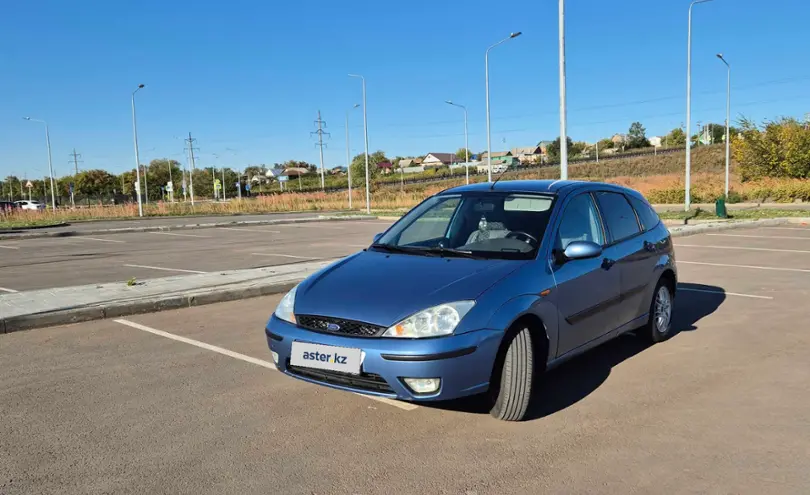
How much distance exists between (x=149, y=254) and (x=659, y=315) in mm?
12588

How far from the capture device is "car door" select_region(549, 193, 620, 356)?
4488 millimetres

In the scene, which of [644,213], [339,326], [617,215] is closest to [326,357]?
[339,326]

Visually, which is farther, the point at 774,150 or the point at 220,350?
the point at 774,150

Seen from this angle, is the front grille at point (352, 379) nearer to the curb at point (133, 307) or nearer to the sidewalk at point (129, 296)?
the sidewalk at point (129, 296)

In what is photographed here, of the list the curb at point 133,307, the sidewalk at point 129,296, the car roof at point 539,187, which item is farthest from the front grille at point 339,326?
the curb at point 133,307

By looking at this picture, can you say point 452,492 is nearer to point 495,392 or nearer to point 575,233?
point 495,392

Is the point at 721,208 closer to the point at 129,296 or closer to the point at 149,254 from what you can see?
the point at 149,254

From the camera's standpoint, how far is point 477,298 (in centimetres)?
380

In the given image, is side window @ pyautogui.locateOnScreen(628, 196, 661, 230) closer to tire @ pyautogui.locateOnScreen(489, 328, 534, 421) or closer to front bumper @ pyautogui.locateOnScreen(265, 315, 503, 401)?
tire @ pyautogui.locateOnScreen(489, 328, 534, 421)

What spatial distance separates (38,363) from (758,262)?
11.8 meters

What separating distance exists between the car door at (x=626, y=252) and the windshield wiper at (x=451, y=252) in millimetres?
1261

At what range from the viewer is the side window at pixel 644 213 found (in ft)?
19.8

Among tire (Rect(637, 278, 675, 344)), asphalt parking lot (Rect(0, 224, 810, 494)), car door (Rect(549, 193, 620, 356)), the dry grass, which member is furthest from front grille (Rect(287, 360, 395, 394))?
the dry grass

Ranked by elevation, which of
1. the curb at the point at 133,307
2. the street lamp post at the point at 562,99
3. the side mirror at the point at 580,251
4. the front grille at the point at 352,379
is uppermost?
the street lamp post at the point at 562,99
